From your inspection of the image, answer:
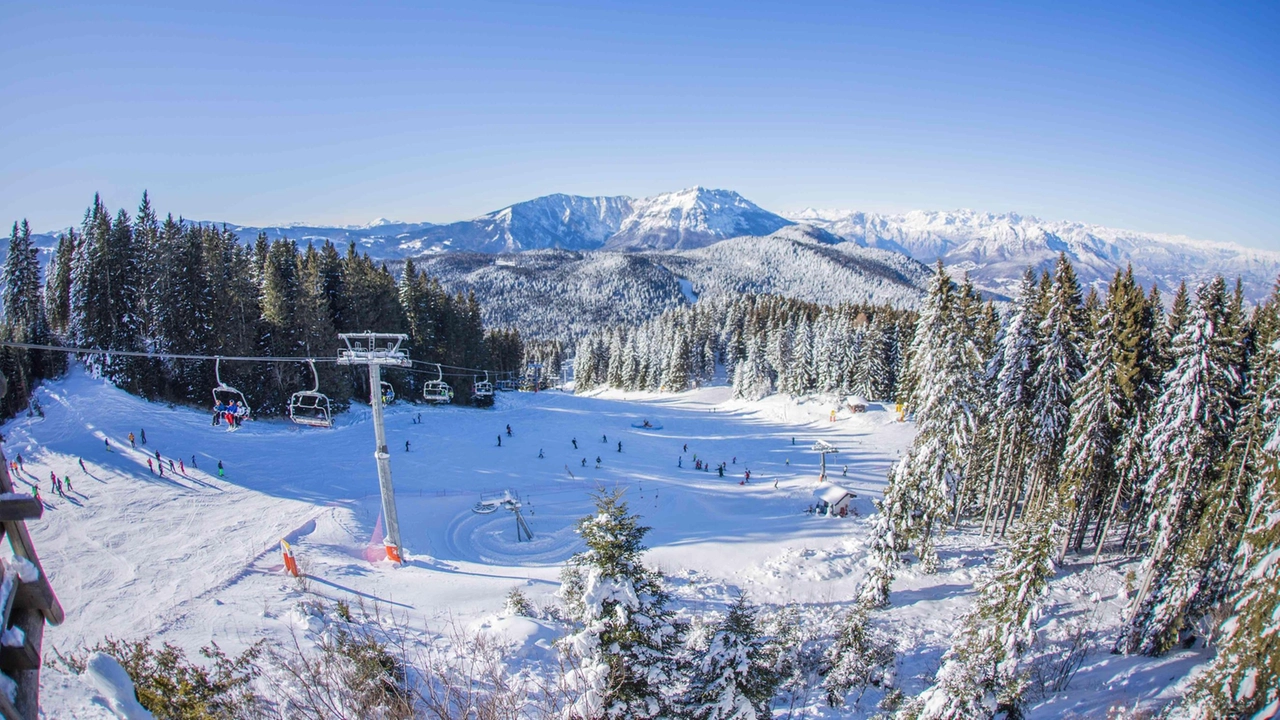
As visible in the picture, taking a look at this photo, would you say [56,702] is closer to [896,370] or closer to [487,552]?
[487,552]

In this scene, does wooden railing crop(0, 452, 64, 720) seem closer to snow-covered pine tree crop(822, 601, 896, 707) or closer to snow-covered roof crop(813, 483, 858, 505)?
snow-covered pine tree crop(822, 601, 896, 707)

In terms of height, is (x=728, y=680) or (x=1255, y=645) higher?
(x=1255, y=645)

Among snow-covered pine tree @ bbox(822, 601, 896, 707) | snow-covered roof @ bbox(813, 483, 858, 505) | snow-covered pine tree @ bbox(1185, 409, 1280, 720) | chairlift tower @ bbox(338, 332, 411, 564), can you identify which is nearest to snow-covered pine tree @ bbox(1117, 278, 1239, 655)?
snow-covered pine tree @ bbox(1185, 409, 1280, 720)

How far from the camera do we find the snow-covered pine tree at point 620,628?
11719mm

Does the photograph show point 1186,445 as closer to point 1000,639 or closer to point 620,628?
point 1000,639

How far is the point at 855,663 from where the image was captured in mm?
18219

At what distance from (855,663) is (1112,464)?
16604 millimetres

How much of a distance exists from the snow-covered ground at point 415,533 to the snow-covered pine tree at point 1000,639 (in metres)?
3.41

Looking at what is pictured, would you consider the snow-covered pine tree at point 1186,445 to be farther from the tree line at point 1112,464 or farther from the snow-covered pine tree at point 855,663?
the snow-covered pine tree at point 855,663

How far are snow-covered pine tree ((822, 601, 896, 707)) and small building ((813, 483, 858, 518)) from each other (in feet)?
50.9

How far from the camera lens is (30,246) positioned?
53.7 meters

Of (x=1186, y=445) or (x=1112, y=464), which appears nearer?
(x=1186, y=445)

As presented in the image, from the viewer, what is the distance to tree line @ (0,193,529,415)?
43.2 metres

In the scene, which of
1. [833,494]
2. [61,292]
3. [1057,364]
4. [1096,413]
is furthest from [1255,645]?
[61,292]
